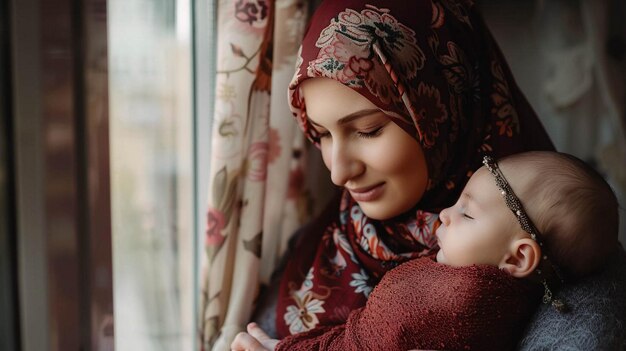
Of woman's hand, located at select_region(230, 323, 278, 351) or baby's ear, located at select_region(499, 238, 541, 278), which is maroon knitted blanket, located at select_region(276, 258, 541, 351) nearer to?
baby's ear, located at select_region(499, 238, 541, 278)

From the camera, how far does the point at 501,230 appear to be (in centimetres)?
93

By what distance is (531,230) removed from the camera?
910 mm

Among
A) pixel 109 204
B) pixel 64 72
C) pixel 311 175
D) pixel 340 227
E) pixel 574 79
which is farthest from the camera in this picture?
pixel 574 79

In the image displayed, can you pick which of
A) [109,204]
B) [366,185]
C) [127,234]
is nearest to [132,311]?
[127,234]

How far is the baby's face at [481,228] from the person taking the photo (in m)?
0.93

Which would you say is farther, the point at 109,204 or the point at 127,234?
the point at 127,234

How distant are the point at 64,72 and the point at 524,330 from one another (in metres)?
0.83

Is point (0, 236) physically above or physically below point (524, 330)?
above

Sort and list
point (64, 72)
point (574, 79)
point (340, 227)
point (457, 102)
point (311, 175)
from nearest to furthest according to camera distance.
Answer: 1. point (64, 72)
2. point (457, 102)
3. point (340, 227)
4. point (311, 175)
5. point (574, 79)

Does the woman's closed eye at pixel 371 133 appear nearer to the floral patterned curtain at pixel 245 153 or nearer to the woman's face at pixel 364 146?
the woman's face at pixel 364 146

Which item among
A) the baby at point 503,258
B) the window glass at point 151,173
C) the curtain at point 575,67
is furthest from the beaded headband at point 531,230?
the curtain at point 575,67

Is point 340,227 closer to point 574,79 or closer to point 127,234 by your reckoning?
point 127,234

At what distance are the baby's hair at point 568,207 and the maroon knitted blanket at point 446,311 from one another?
0.09 m

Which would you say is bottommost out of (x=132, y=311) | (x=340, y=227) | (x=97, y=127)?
Answer: (x=132, y=311)
